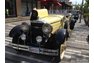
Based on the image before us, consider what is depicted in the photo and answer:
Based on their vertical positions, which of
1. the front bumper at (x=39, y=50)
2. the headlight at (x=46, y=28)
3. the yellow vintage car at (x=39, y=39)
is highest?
the headlight at (x=46, y=28)

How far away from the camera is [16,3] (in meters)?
13.9

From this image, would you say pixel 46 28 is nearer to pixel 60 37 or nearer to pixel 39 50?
pixel 60 37

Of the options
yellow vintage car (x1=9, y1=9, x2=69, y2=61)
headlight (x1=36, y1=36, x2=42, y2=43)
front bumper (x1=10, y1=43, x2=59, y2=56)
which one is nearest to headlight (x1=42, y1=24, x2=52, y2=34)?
yellow vintage car (x1=9, y1=9, x2=69, y2=61)

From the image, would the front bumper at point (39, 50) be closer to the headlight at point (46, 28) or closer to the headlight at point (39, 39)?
the headlight at point (39, 39)

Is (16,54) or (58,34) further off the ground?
(58,34)

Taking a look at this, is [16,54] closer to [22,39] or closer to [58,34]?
[22,39]

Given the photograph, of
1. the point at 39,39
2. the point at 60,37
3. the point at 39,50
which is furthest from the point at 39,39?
the point at 60,37

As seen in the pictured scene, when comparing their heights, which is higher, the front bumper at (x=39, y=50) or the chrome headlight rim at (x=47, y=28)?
the chrome headlight rim at (x=47, y=28)

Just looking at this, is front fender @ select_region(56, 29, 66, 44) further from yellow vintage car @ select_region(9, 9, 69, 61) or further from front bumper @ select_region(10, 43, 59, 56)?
front bumper @ select_region(10, 43, 59, 56)

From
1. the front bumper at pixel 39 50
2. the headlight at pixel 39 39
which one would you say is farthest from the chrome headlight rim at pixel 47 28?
the front bumper at pixel 39 50

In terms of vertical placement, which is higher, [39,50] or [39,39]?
[39,39]
